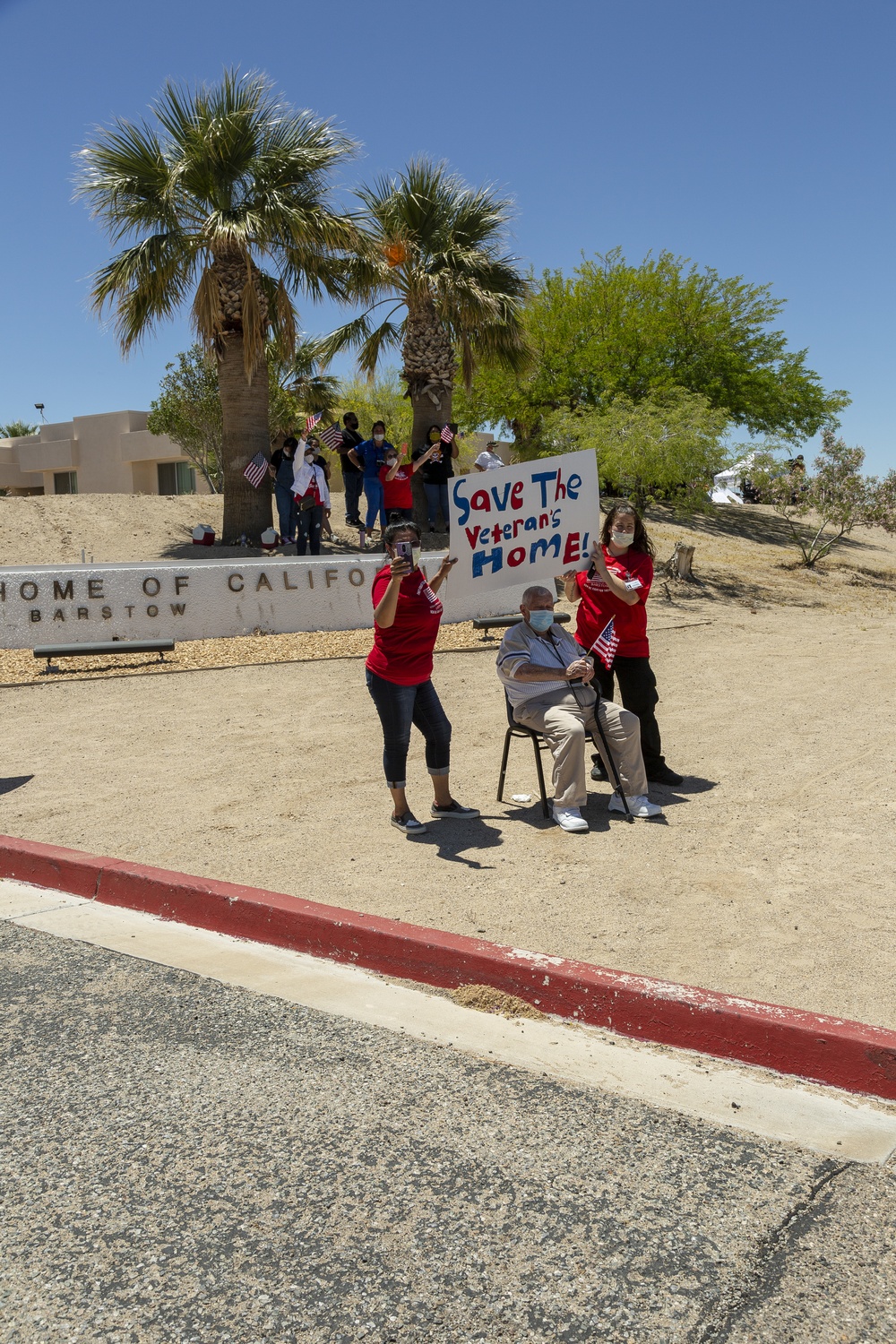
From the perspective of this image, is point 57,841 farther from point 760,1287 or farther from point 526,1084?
point 760,1287

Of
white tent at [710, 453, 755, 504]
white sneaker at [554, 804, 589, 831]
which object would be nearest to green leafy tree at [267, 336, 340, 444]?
white tent at [710, 453, 755, 504]

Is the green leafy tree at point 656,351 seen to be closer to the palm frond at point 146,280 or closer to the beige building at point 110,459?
the palm frond at point 146,280

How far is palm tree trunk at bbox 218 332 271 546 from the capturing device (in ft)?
58.6

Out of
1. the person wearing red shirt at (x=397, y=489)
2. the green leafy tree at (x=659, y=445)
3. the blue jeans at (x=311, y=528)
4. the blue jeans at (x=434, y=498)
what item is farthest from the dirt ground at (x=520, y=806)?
the green leafy tree at (x=659, y=445)

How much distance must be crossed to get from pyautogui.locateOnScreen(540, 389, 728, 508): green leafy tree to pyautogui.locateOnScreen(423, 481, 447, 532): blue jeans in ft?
9.33

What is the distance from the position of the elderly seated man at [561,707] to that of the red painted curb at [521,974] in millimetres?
1674

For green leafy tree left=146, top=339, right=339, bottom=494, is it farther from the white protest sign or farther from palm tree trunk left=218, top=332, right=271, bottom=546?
the white protest sign

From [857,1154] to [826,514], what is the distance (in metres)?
21.7

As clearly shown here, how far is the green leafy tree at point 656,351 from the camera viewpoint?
30.1 meters

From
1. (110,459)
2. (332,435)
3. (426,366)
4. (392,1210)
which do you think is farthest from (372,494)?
(110,459)

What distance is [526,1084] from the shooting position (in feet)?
11.7

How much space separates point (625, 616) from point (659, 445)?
1301 centimetres

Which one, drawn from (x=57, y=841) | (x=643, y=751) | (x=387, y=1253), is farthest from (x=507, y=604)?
(x=387, y=1253)

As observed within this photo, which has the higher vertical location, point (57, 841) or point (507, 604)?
point (507, 604)
